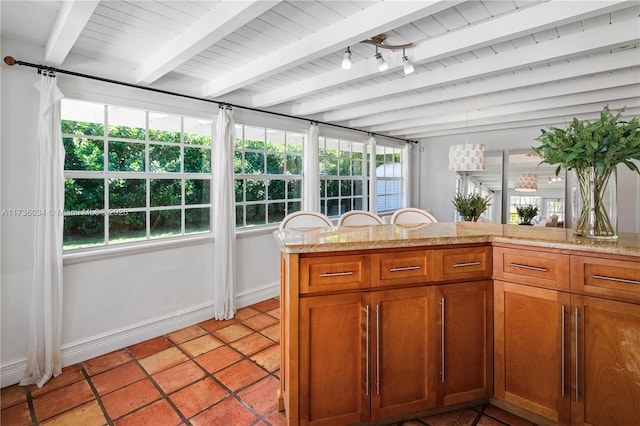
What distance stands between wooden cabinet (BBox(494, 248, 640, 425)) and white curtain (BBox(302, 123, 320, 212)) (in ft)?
9.73

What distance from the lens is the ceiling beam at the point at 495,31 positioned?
1.86m

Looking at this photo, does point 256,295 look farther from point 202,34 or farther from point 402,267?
point 202,34

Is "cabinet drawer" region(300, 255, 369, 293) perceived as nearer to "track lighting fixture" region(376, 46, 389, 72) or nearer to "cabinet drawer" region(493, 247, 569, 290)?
"cabinet drawer" region(493, 247, 569, 290)

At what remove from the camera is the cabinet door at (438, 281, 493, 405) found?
A: 182cm

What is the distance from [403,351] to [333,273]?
60cm

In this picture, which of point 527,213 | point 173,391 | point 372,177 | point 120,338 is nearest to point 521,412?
point 173,391

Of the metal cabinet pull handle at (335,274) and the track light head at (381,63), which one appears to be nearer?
the metal cabinet pull handle at (335,274)

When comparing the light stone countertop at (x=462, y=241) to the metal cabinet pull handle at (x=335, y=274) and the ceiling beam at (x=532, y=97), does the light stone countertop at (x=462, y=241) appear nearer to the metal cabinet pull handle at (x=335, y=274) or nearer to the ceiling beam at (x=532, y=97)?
the metal cabinet pull handle at (x=335, y=274)

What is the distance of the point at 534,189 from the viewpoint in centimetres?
571

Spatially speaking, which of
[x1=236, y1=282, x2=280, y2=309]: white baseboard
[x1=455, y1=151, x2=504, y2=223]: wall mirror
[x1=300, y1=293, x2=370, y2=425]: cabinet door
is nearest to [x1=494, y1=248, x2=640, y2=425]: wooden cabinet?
[x1=300, y1=293, x2=370, y2=425]: cabinet door

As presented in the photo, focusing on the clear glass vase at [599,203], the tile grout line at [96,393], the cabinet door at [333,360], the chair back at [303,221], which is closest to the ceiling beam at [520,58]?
the clear glass vase at [599,203]

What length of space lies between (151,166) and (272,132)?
5.24 ft

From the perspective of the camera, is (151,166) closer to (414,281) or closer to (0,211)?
(0,211)

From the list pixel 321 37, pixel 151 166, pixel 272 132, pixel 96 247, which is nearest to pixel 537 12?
pixel 321 37
